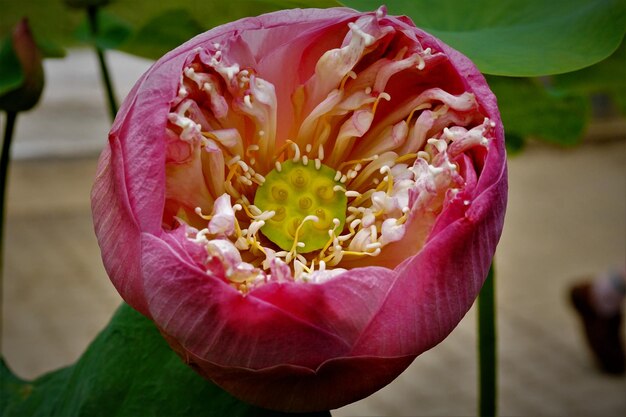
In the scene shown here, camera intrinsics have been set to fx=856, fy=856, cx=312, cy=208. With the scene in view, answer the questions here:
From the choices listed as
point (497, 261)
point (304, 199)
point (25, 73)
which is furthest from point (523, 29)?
point (497, 261)

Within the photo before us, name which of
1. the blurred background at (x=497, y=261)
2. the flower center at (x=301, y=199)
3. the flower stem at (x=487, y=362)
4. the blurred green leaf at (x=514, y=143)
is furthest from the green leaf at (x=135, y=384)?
the blurred background at (x=497, y=261)

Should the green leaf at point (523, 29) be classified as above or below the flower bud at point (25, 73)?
above

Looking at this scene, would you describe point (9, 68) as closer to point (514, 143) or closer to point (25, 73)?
point (25, 73)

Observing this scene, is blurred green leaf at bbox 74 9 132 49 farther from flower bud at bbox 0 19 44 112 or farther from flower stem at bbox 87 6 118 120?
flower bud at bbox 0 19 44 112

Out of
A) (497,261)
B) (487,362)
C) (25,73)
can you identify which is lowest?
(497,261)

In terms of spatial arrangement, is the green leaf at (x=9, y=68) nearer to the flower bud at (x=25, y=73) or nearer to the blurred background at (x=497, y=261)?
the flower bud at (x=25, y=73)

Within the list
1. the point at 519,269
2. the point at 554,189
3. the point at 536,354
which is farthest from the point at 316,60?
the point at 554,189

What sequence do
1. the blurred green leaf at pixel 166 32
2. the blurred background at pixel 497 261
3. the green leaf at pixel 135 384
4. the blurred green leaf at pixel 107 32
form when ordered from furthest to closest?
the blurred background at pixel 497 261 → the blurred green leaf at pixel 107 32 → the blurred green leaf at pixel 166 32 → the green leaf at pixel 135 384
